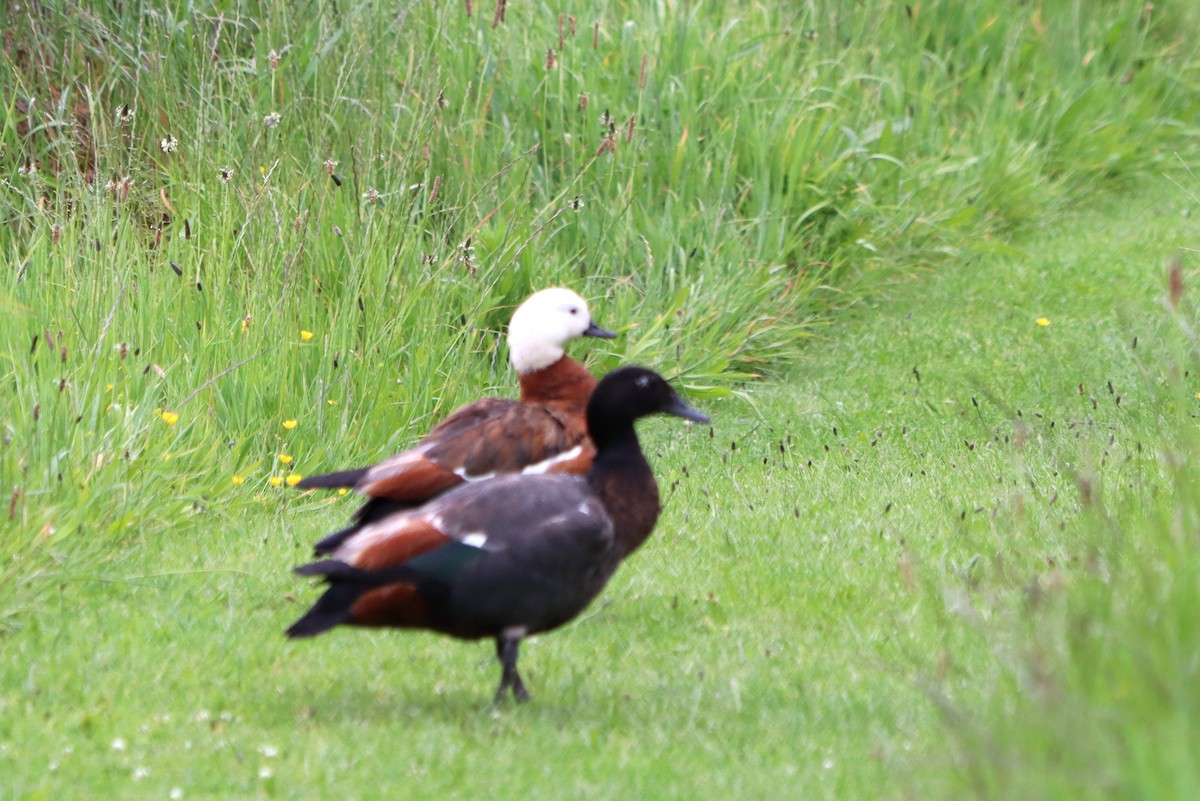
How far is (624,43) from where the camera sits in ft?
35.5

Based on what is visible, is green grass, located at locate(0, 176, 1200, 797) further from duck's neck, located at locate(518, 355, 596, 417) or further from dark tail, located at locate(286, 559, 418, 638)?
duck's neck, located at locate(518, 355, 596, 417)

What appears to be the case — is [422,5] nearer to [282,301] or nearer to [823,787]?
[282,301]

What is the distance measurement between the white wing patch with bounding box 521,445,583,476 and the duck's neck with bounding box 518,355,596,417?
0.42 metres

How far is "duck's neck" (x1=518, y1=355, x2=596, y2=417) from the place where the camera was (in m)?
6.58

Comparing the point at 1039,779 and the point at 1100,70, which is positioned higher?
the point at 1039,779

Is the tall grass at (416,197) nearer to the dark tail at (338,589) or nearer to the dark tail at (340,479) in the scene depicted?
the dark tail at (340,479)

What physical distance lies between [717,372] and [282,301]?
8.77 ft

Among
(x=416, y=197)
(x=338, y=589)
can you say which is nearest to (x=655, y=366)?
(x=416, y=197)

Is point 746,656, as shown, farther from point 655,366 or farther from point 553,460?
point 655,366

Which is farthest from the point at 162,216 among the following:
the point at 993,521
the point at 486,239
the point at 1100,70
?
the point at 1100,70

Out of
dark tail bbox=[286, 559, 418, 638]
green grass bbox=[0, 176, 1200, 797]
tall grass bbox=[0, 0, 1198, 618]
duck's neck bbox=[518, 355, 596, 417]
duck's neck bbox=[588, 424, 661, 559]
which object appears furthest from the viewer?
tall grass bbox=[0, 0, 1198, 618]

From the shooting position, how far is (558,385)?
6598 millimetres

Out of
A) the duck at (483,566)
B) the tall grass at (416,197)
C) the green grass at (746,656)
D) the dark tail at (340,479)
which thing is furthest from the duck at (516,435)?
the tall grass at (416,197)

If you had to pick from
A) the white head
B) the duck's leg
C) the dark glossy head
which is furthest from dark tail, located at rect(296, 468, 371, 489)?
the white head
